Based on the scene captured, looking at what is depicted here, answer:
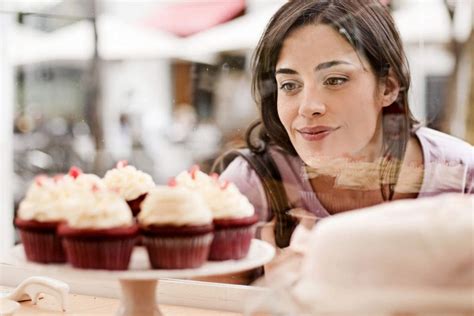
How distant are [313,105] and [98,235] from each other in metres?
0.54

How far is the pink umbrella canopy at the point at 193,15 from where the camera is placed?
5.56 ft

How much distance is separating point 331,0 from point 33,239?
2.49 ft

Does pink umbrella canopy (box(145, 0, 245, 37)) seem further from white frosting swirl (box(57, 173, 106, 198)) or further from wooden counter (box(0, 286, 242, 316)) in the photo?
wooden counter (box(0, 286, 242, 316))

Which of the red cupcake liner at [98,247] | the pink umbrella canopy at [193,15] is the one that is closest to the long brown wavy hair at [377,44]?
the pink umbrella canopy at [193,15]

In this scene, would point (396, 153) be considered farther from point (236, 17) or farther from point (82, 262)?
point (82, 262)

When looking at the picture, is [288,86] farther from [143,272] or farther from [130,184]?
[143,272]

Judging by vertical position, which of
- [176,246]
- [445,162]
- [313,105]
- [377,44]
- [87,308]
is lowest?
[87,308]

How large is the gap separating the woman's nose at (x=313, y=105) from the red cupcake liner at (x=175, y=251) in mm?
419

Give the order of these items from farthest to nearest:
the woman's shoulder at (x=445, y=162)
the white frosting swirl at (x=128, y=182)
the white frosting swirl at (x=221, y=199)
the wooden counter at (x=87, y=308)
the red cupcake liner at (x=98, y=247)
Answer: the wooden counter at (x=87, y=308) < the woman's shoulder at (x=445, y=162) < the white frosting swirl at (x=128, y=182) < the white frosting swirl at (x=221, y=199) < the red cupcake liner at (x=98, y=247)

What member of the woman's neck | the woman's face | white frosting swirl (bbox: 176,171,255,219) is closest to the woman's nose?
the woman's face

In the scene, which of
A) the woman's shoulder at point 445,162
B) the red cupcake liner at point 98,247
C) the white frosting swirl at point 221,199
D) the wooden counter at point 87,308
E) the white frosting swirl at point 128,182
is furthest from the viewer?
the wooden counter at point 87,308

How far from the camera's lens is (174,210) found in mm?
1185

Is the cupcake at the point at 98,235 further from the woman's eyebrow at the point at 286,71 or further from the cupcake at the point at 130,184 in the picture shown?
the woman's eyebrow at the point at 286,71

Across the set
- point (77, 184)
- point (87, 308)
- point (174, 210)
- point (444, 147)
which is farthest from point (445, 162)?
point (87, 308)
